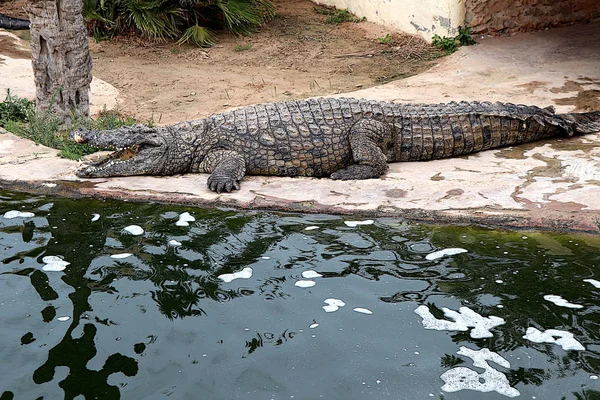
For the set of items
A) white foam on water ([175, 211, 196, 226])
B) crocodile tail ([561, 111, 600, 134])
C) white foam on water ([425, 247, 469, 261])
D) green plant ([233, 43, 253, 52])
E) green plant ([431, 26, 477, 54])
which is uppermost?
green plant ([431, 26, 477, 54])

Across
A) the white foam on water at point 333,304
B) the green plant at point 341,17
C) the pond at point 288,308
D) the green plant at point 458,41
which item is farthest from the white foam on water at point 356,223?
the green plant at point 341,17

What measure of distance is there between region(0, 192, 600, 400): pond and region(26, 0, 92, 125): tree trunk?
2.14 metres

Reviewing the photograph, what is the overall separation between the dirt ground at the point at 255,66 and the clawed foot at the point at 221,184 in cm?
261

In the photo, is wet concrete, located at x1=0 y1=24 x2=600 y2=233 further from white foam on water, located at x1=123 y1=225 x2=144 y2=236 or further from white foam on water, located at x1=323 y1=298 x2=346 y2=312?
white foam on water, located at x1=323 y1=298 x2=346 y2=312

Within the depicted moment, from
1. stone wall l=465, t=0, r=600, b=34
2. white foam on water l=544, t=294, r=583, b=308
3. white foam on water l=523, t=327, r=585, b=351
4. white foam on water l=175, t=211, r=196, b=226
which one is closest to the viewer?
white foam on water l=523, t=327, r=585, b=351

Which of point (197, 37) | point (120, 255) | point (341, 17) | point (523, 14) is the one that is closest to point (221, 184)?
point (120, 255)

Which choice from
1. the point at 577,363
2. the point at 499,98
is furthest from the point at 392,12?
the point at 577,363

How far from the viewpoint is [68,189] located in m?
5.69

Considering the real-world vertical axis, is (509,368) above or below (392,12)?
below

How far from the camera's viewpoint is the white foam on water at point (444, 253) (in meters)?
4.50

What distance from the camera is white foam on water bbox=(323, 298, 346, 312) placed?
3922 mm

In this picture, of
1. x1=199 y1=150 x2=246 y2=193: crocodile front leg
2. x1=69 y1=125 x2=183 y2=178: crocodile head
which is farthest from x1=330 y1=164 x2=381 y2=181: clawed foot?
x1=69 y1=125 x2=183 y2=178: crocodile head

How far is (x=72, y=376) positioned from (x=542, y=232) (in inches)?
122

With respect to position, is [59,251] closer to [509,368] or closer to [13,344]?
[13,344]
